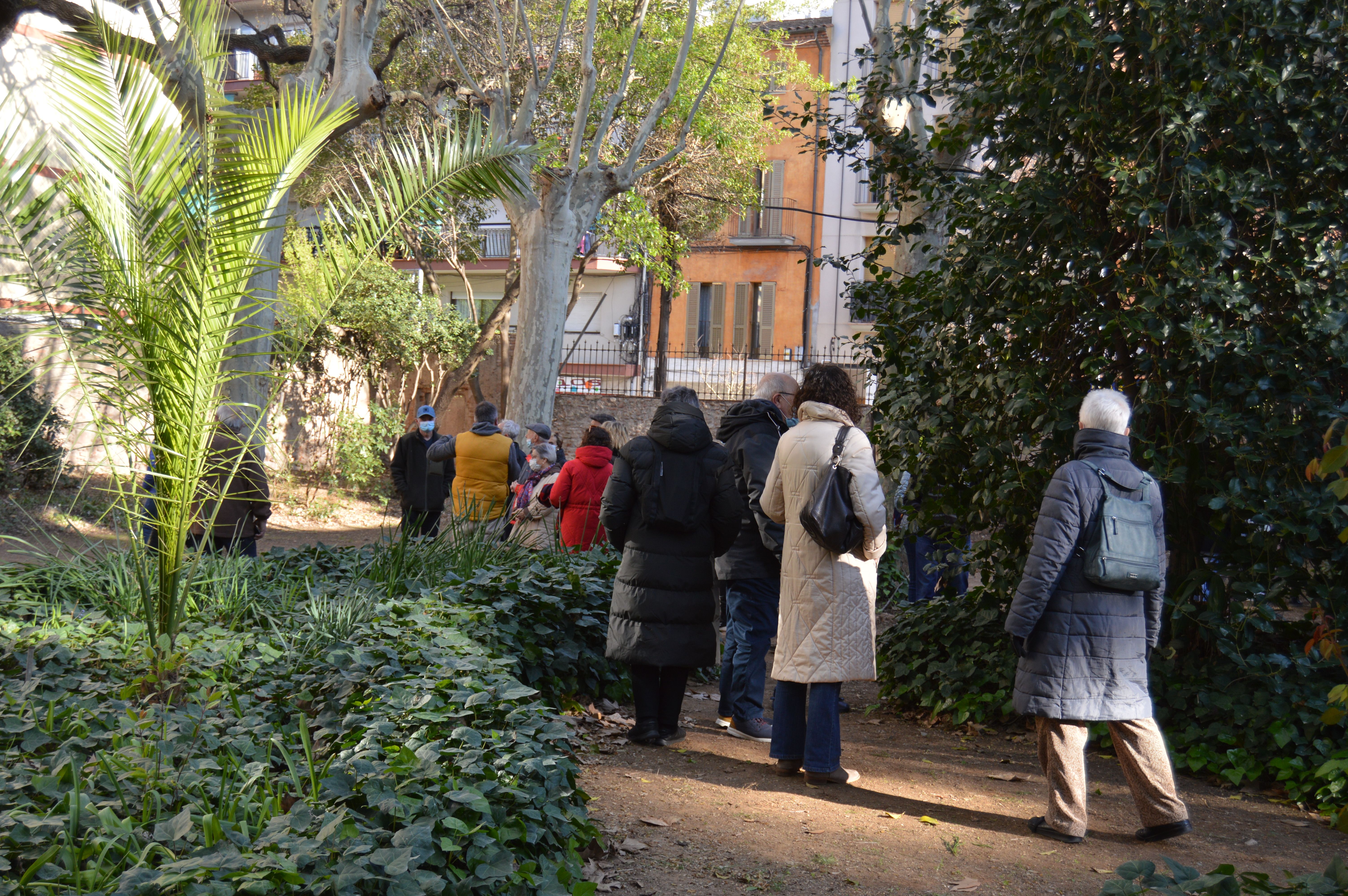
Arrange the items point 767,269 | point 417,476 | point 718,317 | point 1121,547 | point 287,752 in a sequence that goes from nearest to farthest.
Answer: point 287,752 → point 1121,547 → point 417,476 → point 767,269 → point 718,317

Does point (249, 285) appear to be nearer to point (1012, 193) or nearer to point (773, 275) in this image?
point (1012, 193)

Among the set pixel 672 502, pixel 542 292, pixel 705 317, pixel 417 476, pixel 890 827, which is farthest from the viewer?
pixel 705 317

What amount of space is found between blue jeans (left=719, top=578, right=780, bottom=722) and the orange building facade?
84.9 feet

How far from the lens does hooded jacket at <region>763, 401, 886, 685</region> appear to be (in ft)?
16.5

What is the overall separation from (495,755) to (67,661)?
2.24m

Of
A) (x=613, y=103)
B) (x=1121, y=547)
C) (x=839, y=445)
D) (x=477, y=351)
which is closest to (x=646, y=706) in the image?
(x=839, y=445)

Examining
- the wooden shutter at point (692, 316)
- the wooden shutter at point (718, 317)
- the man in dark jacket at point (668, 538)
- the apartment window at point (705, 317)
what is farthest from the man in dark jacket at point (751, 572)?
the wooden shutter at point (692, 316)

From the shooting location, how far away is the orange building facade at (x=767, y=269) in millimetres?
32719

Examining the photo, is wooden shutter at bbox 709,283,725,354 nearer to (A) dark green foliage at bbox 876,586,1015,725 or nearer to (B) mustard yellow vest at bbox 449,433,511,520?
(B) mustard yellow vest at bbox 449,433,511,520

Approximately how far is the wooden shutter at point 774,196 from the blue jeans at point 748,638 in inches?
1114

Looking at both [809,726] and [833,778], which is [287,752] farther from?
[833,778]

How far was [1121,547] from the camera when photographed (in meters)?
4.32

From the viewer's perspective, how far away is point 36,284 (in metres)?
4.93

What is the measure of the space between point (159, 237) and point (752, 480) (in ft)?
10.2
